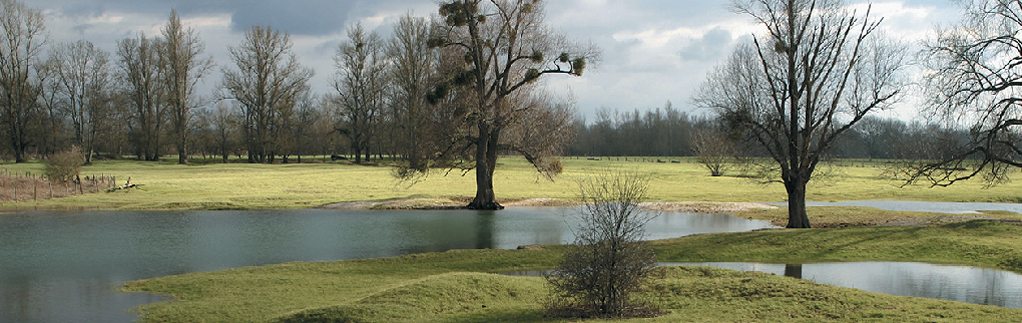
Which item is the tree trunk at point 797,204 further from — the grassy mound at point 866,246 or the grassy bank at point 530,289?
the grassy bank at point 530,289

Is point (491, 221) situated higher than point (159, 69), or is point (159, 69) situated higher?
point (159, 69)

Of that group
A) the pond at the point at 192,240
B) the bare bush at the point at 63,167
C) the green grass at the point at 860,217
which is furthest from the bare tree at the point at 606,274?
the bare bush at the point at 63,167

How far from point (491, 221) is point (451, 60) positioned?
9.46m

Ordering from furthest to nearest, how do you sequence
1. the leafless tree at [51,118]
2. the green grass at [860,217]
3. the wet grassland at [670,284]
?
the leafless tree at [51,118] < the green grass at [860,217] < the wet grassland at [670,284]

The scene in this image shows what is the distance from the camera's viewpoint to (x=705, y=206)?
121ft

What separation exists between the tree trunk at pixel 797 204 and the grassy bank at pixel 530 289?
4266 millimetres

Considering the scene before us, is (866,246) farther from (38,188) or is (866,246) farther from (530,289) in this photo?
(38,188)

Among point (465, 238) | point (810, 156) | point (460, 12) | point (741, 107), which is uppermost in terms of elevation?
point (460, 12)

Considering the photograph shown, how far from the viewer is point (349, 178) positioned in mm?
56781

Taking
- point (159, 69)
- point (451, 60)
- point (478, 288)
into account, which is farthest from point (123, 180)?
point (478, 288)

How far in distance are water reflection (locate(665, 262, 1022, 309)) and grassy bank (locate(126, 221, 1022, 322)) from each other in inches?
37.2

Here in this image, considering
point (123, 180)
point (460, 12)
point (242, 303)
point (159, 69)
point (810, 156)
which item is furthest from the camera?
point (159, 69)

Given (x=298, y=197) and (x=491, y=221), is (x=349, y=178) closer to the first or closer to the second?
(x=298, y=197)

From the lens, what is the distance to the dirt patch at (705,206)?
116 ft
